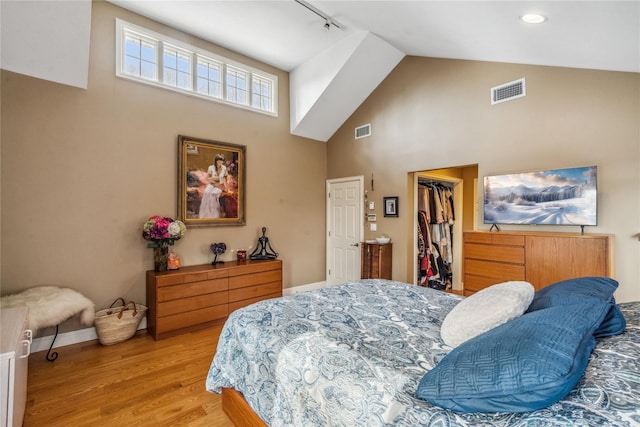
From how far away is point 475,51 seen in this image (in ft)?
11.1

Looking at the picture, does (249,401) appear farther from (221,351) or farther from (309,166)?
(309,166)

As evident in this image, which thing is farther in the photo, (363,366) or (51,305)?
(51,305)

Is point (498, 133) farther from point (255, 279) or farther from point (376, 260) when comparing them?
point (255, 279)

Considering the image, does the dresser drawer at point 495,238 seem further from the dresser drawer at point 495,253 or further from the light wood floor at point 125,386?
the light wood floor at point 125,386

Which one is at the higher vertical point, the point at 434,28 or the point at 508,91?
the point at 434,28

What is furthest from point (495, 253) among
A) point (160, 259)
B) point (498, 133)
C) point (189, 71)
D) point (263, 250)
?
point (189, 71)

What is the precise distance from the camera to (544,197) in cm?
305

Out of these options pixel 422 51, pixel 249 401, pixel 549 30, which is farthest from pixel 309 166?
pixel 249 401

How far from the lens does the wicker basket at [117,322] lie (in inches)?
Answer: 121

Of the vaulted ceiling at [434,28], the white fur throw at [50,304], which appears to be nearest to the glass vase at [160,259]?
the white fur throw at [50,304]

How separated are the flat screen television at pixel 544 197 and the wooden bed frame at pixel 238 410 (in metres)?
3.10

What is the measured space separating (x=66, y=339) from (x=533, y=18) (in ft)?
16.8

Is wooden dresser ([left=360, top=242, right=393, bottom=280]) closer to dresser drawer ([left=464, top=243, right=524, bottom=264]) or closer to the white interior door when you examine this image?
the white interior door

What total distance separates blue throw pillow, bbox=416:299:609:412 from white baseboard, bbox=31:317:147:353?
143 inches
